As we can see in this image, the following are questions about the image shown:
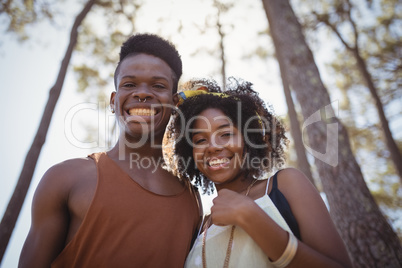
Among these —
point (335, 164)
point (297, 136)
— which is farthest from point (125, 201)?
point (297, 136)

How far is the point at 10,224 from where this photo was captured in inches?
211

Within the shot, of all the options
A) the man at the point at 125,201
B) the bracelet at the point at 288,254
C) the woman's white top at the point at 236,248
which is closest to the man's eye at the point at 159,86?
the man at the point at 125,201

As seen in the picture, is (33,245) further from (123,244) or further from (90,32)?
(90,32)

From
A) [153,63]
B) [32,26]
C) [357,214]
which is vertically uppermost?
[32,26]

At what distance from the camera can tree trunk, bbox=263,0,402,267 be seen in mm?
3912

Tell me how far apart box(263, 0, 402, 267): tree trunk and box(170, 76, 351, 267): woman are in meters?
1.65

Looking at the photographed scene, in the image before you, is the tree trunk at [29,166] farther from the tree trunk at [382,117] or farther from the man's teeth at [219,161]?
the tree trunk at [382,117]

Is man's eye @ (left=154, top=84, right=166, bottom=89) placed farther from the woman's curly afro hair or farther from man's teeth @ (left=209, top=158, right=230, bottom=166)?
Result: man's teeth @ (left=209, top=158, right=230, bottom=166)

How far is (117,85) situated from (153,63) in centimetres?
42

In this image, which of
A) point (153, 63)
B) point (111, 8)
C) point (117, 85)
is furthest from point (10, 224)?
point (111, 8)

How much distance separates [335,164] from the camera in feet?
14.9

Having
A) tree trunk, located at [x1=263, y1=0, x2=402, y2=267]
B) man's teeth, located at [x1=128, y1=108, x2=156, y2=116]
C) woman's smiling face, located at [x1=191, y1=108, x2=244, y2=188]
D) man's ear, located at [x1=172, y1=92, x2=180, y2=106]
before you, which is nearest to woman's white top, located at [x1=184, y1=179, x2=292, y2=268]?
woman's smiling face, located at [x1=191, y1=108, x2=244, y2=188]

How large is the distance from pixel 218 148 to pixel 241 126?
0.43 metres

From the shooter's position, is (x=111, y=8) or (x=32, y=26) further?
(x=111, y=8)
